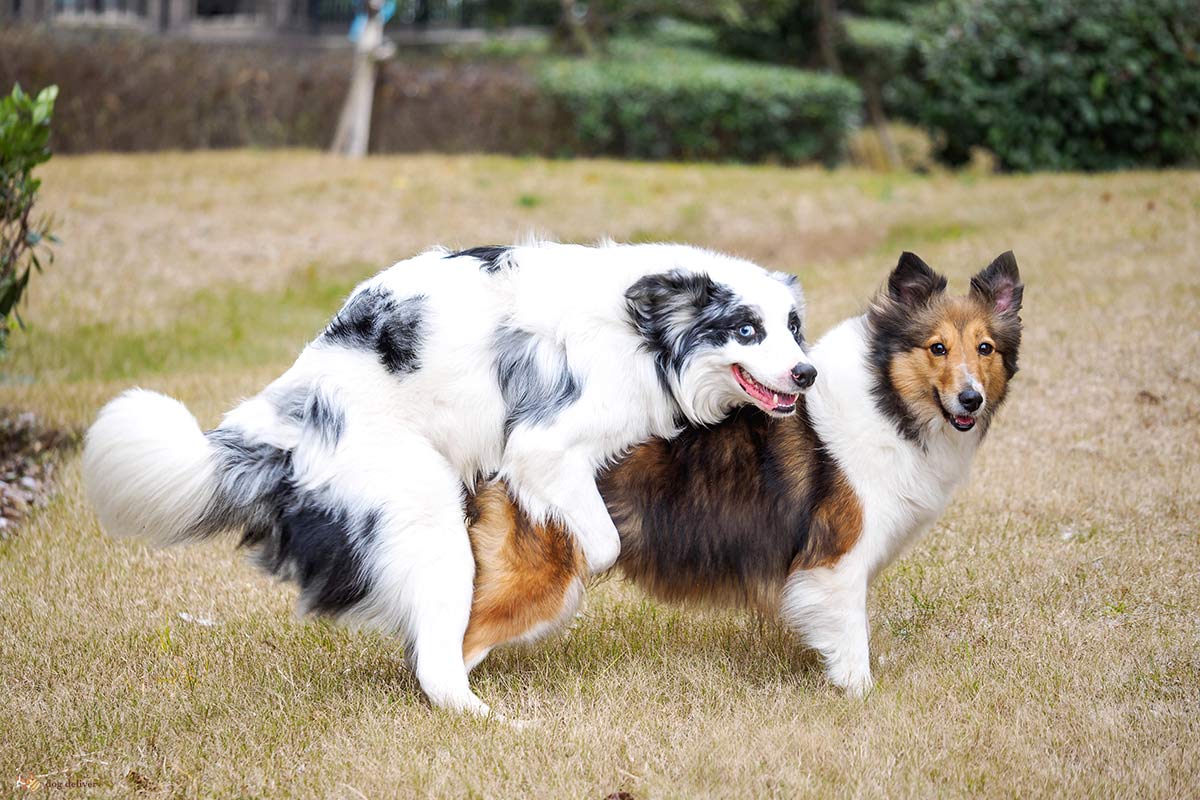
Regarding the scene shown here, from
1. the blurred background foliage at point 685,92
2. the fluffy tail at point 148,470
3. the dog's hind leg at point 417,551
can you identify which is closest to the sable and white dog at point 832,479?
the dog's hind leg at point 417,551

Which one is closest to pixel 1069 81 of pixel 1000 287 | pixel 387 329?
pixel 1000 287

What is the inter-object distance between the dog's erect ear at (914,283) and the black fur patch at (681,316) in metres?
0.70

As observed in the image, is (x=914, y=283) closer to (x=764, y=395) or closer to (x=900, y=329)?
(x=900, y=329)

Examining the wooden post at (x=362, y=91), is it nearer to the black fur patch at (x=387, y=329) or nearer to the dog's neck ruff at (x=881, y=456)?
the black fur patch at (x=387, y=329)

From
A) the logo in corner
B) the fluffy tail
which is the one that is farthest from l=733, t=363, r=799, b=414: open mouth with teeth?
the logo in corner

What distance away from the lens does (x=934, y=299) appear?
4.47m

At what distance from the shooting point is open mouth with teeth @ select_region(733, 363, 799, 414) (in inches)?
162

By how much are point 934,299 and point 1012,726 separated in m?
1.56

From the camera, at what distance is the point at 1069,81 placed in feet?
47.6

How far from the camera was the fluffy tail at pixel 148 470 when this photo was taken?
12.7 feet

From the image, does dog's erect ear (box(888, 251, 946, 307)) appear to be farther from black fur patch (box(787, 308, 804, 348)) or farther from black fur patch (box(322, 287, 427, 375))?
black fur patch (box(322, 287, 427, 375))

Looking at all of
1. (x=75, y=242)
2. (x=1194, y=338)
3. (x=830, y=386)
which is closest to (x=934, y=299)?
(x=830, y=386)

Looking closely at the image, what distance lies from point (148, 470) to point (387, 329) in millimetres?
905

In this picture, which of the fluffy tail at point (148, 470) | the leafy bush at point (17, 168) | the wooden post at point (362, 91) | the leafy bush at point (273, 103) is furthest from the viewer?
the wooden post at point (362, 91)
